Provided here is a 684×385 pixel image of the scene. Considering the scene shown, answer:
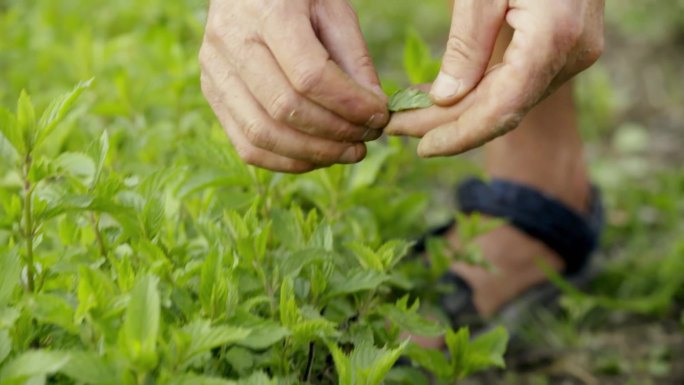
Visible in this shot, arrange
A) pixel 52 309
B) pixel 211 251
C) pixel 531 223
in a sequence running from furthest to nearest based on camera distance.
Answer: pixel 531 223
pixel 211 251
pixel 52 309

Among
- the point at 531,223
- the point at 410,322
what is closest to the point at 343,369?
the point at 410,322

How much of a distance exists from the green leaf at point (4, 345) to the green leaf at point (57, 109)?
323mm

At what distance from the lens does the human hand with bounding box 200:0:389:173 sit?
136cm

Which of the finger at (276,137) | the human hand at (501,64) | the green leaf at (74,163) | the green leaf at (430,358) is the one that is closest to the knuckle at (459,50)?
the human hand at (501,64)

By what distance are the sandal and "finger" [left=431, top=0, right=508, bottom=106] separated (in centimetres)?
108

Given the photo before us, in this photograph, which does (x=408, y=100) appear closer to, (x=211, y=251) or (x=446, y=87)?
(x=446, y=87)

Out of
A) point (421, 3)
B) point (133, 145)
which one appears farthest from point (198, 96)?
point (421, 3)

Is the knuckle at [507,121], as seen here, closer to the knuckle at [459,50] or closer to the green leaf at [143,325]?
the knuckle at [459,50]

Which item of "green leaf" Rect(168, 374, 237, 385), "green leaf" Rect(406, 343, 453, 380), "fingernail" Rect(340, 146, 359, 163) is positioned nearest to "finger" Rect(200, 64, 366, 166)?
"fingernail" Rect(340, 146, 359, 163)

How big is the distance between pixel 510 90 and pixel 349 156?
0.29m

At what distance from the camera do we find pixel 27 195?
1.28 metres

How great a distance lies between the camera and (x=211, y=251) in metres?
1.27

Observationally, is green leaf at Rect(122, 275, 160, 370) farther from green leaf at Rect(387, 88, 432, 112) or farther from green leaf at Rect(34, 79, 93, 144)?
green leaf at Rect(387, 88, 432, 112)

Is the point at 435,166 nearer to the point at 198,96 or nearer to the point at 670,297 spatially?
the point at 198,96
